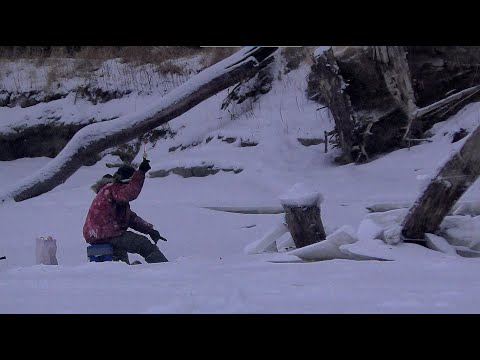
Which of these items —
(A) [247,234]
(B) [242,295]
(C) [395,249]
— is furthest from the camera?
(A) [247,234]

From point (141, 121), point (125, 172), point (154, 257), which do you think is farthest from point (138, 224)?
point (141, 121)

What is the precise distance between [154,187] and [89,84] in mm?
2704

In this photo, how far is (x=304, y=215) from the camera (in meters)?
3.95

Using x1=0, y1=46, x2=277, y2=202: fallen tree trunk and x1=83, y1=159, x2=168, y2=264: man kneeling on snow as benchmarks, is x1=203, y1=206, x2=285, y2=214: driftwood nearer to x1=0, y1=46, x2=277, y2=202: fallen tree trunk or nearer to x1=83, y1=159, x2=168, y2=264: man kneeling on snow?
x1=0, y1=46, x2=277, y2=202: fallen tree trunk

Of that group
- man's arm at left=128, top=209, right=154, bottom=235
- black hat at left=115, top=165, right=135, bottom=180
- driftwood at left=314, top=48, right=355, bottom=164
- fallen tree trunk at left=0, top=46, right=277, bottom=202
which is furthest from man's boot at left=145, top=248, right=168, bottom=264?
driftwood at left=314, top=48, right=355, bottom=164

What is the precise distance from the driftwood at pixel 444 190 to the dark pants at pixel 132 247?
1.74 metres

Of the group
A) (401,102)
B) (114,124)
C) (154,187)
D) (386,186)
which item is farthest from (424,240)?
(154,187)

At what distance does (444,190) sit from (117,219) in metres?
2.22

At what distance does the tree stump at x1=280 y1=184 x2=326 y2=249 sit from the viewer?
3.93m

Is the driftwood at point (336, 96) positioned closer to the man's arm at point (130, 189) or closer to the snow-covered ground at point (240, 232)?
the snow-covered ground at point (240, 232)

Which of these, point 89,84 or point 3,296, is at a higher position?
point 89,84

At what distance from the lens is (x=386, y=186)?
719cm

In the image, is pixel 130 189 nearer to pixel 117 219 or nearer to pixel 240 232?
pixel 117 219

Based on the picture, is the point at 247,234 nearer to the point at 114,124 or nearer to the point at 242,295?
the point at 114,124
